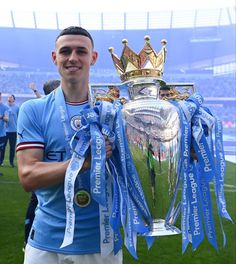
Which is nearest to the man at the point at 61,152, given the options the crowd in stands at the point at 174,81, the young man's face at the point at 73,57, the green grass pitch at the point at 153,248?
the young man's face at the point at 73,57

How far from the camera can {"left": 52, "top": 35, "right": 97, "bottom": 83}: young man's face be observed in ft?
3.20

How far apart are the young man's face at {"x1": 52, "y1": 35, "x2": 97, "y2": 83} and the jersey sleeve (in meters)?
0.12

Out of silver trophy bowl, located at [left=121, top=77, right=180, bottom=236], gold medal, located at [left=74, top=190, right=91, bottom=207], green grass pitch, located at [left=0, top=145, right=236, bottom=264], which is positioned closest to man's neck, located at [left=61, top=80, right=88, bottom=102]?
silver trophy bowl, located at [left=121, top=77, right=180, bottom=236]

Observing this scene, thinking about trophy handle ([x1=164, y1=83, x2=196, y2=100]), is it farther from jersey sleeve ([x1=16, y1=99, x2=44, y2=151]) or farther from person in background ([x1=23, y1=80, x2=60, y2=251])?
person in background ([x1=23, y1=80, x2=60, y2=251])

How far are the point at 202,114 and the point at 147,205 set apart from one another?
31 cm

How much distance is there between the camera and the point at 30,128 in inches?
38.1

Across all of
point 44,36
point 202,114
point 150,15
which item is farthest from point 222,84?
point 202,114

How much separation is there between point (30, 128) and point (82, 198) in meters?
0.23

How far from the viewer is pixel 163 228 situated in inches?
39.4

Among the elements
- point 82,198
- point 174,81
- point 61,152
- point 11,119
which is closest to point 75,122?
point 61,152

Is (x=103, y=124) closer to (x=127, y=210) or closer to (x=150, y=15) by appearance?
(x=127, y=210)

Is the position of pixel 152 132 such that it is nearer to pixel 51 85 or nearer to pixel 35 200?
pixel 51 85

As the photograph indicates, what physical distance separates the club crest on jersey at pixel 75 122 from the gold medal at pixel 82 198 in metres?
0.17

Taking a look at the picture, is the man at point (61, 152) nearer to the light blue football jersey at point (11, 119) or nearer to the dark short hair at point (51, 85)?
the dark short hair at point (51, 85)
